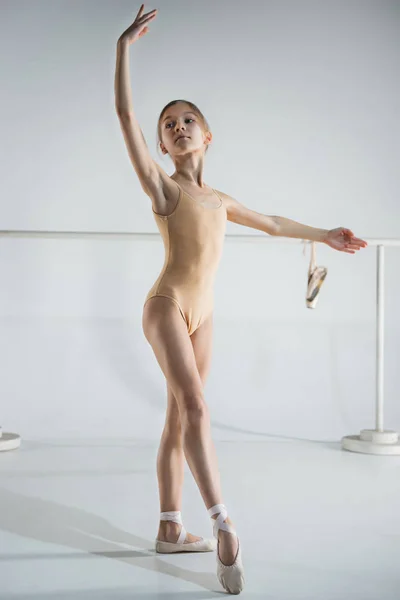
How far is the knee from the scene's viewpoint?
162cm

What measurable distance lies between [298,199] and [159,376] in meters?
1.02

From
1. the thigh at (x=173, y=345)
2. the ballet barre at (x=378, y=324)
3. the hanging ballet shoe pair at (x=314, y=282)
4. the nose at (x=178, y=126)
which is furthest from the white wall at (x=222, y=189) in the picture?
the thigh at (x=173, y=345)

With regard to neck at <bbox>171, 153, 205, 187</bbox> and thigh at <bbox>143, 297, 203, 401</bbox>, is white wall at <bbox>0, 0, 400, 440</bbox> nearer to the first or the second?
neck at <bbox>171, 153, 205, 187</bbox>

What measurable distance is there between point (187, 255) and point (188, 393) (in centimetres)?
31

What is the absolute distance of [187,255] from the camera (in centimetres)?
179

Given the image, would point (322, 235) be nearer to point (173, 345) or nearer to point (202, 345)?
point (202, 345)

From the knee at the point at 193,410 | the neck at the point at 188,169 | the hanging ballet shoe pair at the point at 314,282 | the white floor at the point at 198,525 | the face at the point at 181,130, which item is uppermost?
the face at the point at 181,130

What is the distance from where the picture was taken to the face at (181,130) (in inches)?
72.6

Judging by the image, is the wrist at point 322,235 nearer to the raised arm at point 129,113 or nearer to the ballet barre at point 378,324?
the raised arm at point 129,113

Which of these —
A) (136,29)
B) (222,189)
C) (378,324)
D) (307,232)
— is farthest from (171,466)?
(222,189)

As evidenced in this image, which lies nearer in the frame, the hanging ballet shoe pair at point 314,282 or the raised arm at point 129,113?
the raised arm at point 129,113

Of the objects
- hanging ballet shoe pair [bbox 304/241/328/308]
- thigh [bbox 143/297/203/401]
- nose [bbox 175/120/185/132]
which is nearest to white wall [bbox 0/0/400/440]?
hanging ballet shoe pair [bbox 304/241/328/308]

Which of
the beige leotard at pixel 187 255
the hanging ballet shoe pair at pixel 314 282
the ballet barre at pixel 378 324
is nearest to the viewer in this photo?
the beige leotard at pixel 187 255

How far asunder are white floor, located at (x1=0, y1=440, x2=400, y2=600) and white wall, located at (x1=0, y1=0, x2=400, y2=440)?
715 mm
